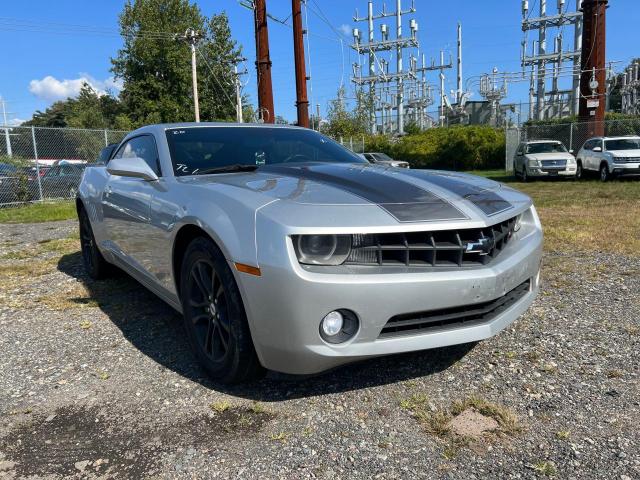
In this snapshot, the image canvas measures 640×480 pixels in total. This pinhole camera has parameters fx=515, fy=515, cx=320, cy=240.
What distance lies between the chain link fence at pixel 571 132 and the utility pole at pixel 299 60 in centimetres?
1073

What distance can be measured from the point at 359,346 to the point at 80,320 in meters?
2.65

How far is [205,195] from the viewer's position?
2709 millimetres

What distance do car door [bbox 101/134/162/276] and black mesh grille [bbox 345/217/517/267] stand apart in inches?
61.9

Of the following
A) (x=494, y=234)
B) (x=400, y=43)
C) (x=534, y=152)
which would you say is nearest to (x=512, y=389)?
(x=494, y=234)

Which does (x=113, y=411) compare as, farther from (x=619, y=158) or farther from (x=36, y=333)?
(x=619, y=158)

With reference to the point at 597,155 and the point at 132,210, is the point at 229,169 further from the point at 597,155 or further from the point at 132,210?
the point at 597,155

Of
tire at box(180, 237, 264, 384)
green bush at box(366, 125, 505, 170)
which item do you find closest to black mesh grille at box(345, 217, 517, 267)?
tire at box(180, 237, 264, 384)

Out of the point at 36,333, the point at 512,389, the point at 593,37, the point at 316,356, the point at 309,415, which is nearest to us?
the point at 316,356

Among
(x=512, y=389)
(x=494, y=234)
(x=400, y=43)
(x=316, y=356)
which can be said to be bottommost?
(x=512, y=389)

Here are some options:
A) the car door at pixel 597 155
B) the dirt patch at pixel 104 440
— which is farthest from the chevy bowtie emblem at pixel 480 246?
the car door at pixel 597 155

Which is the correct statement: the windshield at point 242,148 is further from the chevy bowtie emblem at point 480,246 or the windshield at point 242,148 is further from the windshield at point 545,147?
the windshield at point 545,147

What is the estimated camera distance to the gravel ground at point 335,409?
2.05 m

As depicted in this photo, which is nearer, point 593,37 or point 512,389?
point 512,389

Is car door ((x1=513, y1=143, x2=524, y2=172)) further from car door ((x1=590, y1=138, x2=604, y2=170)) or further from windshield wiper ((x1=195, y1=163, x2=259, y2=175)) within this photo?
windshield wiper ((x1=195, y1=163, x2=259, y2=175))
